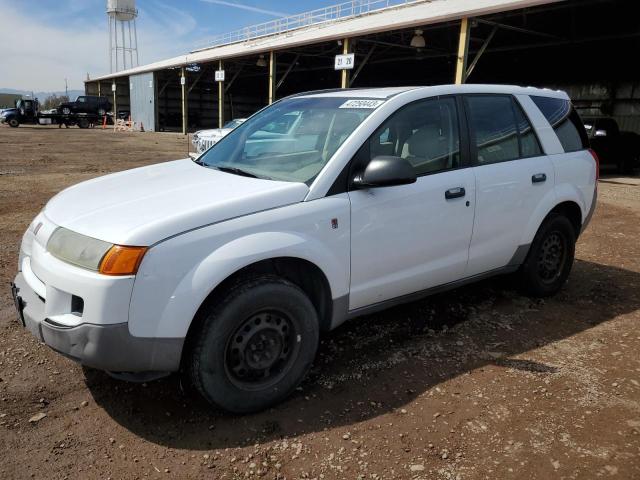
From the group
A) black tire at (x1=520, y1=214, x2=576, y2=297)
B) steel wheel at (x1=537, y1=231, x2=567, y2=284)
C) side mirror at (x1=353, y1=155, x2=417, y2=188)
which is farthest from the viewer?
steel wheel at (x1=537, y1=231, x2=567, y2=284)

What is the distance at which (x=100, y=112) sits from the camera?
43.0 metres

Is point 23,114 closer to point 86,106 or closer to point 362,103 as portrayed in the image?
point 86,106

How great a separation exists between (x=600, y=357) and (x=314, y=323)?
7.17 feet

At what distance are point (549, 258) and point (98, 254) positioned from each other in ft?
12.6

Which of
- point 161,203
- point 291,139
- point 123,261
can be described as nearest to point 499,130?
point 291,139

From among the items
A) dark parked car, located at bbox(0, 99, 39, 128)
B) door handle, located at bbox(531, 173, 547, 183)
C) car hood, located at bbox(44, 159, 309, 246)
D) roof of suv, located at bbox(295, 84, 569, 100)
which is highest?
dark parked car, located at bbox(0, 99, 39, 128)

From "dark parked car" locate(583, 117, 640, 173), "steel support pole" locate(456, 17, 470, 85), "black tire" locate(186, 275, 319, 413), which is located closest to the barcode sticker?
"black tire" locate(186, 275, 319, 413)

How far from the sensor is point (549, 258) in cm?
466

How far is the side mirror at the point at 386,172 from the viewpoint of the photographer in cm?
295

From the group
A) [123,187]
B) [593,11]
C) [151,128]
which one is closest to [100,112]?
[151,128]

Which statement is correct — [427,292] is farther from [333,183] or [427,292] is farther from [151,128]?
[151,128]

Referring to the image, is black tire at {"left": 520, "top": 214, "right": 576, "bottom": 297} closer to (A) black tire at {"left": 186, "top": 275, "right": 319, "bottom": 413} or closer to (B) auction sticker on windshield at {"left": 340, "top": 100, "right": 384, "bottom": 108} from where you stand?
(B) auction sticker on windshield at {"left": 340, "top": 100, "right": 384, "bottom": 108}

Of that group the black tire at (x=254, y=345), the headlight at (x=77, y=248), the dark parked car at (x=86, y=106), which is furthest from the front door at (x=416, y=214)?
the dark parked car at (x=86, y=106)

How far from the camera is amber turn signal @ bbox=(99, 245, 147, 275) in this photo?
7.82ft
